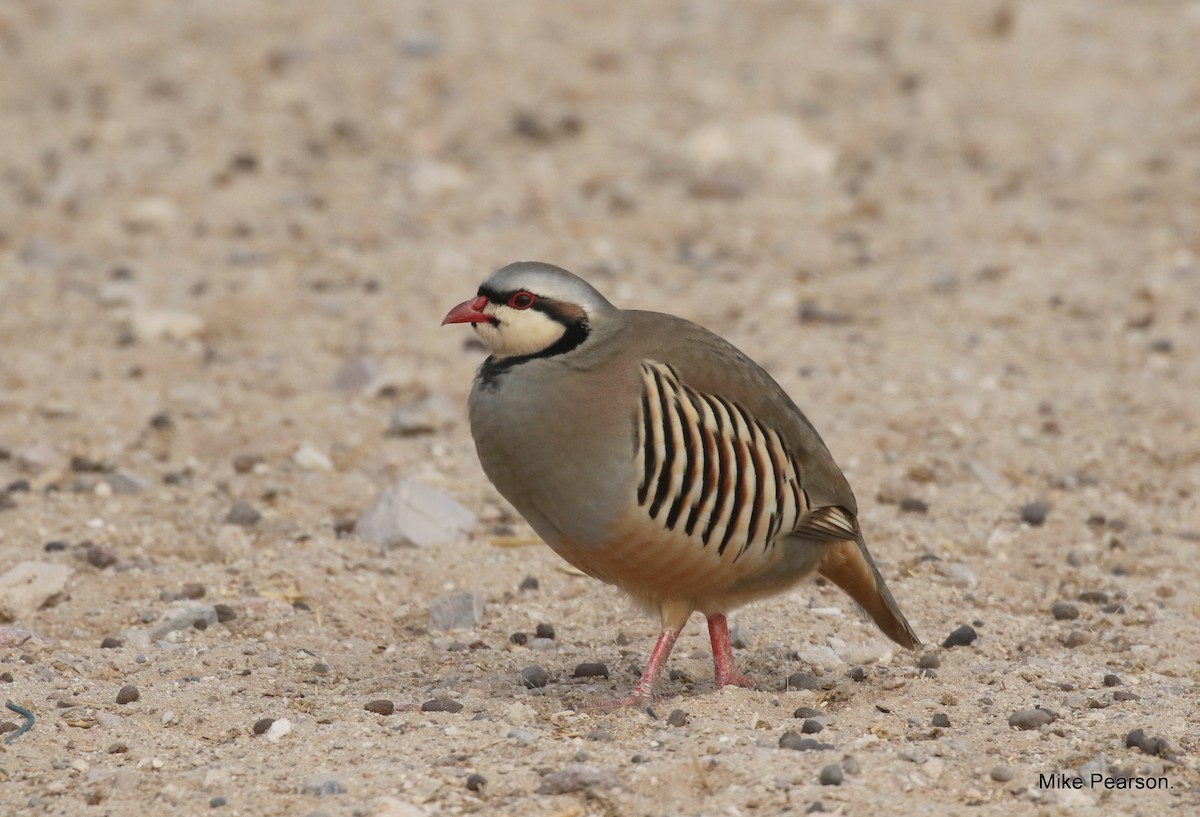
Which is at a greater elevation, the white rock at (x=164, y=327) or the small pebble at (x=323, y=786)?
the white rock at (x=164, y=327)

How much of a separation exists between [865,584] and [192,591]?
7.17 feet

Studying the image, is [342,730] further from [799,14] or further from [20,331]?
[799,14]

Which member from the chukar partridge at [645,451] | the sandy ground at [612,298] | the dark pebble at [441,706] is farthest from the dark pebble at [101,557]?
the chukar partridge at [645,451]

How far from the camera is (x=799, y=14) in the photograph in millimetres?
12938

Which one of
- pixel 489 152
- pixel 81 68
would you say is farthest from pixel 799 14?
pixel 81 68

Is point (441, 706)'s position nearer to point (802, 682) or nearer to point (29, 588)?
point (802, 682)

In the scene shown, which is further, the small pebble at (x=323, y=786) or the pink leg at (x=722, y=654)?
the pink leg at (x=722, y=654)

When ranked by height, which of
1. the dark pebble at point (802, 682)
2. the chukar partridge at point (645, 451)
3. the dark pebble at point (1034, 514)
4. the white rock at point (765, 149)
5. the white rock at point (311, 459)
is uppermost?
the white rock at point (765, 149)

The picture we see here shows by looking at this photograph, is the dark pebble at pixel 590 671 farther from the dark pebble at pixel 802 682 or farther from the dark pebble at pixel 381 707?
the dark pebble at pixel 381 707

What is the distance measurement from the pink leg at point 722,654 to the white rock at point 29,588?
2.14m

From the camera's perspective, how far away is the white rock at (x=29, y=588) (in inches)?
216

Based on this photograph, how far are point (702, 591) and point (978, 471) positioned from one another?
7.60ft

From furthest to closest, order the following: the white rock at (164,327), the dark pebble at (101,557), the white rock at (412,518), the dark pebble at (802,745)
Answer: the white rock at (164,327) < the white rock at (412,518) < the dark pebble at (101,557) < the dark pebble at (802,745)

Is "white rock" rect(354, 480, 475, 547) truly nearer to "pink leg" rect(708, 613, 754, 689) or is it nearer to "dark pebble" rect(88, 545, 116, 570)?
"dark pebble" rect(88, 545, 116, 570)
